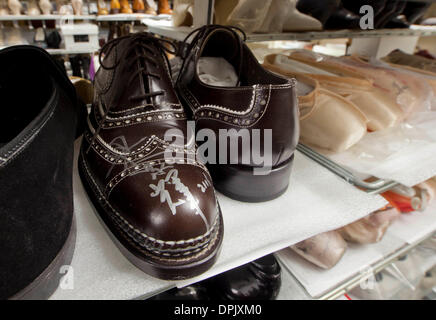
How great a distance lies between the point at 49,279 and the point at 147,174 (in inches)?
5.1

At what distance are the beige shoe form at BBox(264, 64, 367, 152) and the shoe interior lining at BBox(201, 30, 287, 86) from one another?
12 cm

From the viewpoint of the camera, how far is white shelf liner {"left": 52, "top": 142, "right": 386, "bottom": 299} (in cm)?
28

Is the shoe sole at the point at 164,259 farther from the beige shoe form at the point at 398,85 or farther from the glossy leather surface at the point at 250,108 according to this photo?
the beige shoe form at the point at 398,85

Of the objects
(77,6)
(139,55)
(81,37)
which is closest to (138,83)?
(139,55)

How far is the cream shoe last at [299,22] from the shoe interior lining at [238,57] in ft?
0.61

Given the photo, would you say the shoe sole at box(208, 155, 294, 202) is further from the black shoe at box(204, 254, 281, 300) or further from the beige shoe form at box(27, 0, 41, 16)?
the beige shoe form at box(27, 0, 41, 16)

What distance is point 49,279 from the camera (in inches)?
9.9

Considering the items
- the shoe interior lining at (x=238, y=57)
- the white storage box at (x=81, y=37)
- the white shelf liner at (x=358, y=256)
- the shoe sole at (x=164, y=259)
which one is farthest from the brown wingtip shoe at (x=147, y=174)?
the white storage box at (x=81, y=37)

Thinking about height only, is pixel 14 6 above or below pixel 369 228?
above

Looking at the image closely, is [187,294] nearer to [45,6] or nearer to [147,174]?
[147,174]

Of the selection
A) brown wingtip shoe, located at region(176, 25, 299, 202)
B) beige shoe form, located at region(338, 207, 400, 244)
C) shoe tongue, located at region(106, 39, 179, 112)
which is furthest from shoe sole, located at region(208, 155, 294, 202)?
beige shoe form, located at region(338, 207, 400, 244)

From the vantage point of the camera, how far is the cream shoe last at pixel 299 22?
61cm

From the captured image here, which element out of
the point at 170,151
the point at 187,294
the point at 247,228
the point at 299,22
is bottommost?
the point at 187,294

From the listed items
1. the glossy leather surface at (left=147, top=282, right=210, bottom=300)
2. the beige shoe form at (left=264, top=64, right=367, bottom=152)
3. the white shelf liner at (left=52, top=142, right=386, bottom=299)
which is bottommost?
the glossy leather surface at (left=147, top=282, right=210, bottom=300)
